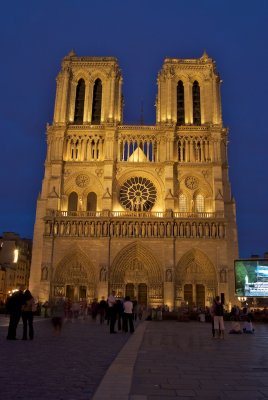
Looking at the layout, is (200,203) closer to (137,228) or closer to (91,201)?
(137,228)

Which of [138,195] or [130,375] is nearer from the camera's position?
[130,375]

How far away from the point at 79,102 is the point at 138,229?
15499 millimetres

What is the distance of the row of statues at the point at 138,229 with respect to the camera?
122 feet

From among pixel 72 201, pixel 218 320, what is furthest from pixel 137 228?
pixel 218 320

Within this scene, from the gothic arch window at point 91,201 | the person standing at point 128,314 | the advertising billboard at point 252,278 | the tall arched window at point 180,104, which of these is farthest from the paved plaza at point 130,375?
the tall arched window at point 180,104

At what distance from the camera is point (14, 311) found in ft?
37.2

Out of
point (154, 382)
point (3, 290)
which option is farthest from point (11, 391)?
point (3, 290)

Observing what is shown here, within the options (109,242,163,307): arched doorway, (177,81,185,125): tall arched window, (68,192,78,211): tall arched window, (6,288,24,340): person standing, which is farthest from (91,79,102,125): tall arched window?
(6,288,24,340): person standing

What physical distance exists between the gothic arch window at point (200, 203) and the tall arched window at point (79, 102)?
13929 mm

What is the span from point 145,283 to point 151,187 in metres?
9.04

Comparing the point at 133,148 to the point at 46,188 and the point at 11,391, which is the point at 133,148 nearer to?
the point at 46,188

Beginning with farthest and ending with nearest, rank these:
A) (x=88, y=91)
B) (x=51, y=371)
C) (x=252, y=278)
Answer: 1. (x=88, y=91)
2. (x=252, y=278)
3. (x=51, y=371)

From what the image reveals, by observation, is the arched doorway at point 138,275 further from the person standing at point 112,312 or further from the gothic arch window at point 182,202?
the person standing at point 112,312

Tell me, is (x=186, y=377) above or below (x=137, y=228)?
below
